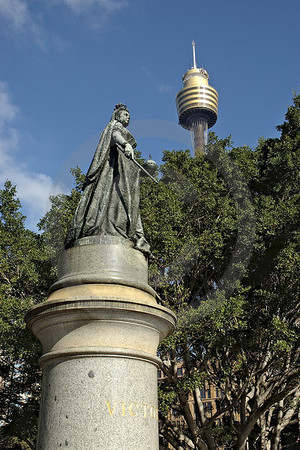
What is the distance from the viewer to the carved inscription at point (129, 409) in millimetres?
4695

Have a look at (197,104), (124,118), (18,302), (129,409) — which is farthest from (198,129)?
(129,409)

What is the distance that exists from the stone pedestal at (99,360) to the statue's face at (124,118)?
262 cm

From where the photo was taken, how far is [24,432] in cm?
1540

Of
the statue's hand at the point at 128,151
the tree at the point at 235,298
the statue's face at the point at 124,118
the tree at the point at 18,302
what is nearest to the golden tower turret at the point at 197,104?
the tree at the point at 235,298

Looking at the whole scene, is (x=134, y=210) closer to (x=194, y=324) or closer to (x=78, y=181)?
(x=194, y=324)

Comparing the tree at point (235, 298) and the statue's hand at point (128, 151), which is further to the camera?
the tree at point (235, 298)

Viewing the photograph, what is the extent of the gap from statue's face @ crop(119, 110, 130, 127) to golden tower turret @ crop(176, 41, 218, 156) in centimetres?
9956

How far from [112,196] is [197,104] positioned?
104017 mm

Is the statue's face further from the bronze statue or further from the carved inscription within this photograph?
the carved inscription

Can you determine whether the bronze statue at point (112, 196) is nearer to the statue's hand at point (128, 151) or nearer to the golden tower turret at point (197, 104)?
the statue's hand at point (128, 151)

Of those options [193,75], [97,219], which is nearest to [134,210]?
[97,219]

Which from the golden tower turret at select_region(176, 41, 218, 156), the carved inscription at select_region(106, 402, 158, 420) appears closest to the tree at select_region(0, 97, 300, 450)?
the carved inscription at select_region(106, 402, 158, 420)

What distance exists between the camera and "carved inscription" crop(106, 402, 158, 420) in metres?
4.70

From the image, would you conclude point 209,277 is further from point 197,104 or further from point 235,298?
point 197,104
